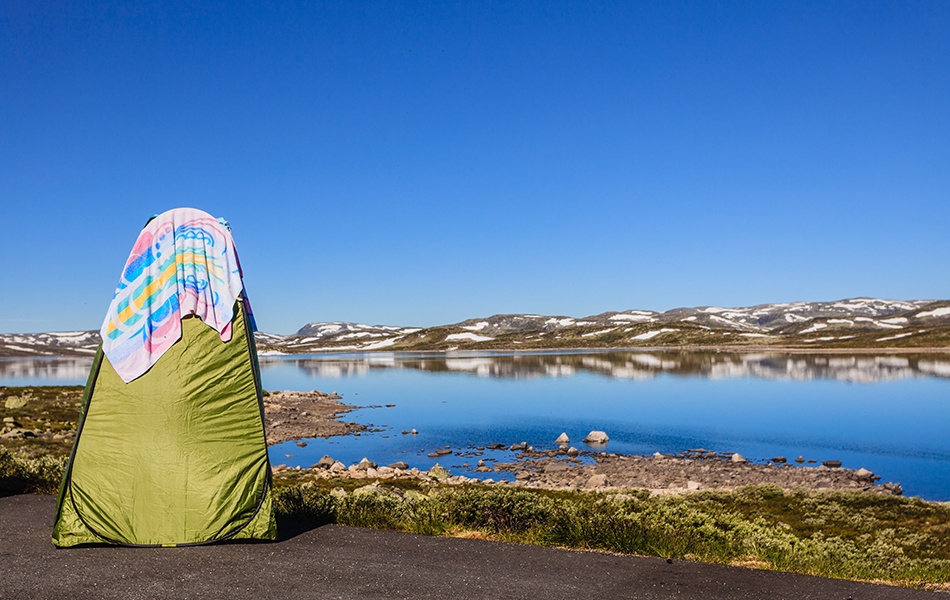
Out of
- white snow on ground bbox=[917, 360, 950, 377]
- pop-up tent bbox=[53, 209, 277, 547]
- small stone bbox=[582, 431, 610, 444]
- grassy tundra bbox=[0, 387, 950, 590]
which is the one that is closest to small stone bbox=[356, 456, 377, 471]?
small stone bbox=[582, 431, 610, 444]

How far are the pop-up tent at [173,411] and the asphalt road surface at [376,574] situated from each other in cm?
37

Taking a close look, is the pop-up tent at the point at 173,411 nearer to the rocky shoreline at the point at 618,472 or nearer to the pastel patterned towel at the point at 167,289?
the pastel patterned towel at the point at 167,289

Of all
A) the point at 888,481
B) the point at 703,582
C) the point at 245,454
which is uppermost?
the point at 245,454

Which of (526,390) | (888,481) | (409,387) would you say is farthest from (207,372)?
(409,387)

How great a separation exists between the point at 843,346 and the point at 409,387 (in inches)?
4514

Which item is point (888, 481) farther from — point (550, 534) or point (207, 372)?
point (207, 372)

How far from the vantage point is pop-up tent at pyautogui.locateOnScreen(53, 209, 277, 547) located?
939 centimetres

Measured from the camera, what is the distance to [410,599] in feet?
24.3

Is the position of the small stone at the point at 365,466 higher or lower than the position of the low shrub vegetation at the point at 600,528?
lower

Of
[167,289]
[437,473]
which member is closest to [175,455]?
[167,289]

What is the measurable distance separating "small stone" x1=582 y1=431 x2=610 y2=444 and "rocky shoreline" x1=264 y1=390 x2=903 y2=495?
8.93 ft

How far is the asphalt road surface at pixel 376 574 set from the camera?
25.0ft

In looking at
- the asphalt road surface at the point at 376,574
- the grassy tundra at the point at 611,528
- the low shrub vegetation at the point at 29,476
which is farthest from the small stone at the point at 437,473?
the asphalt road surface at the point at 376,574

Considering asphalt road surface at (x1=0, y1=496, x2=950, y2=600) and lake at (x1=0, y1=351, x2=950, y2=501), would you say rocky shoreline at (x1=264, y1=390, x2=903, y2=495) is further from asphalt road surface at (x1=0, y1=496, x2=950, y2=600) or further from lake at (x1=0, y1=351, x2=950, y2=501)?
asphalt road surface at (x1=0, y1=496, x2=950, y2=600)
